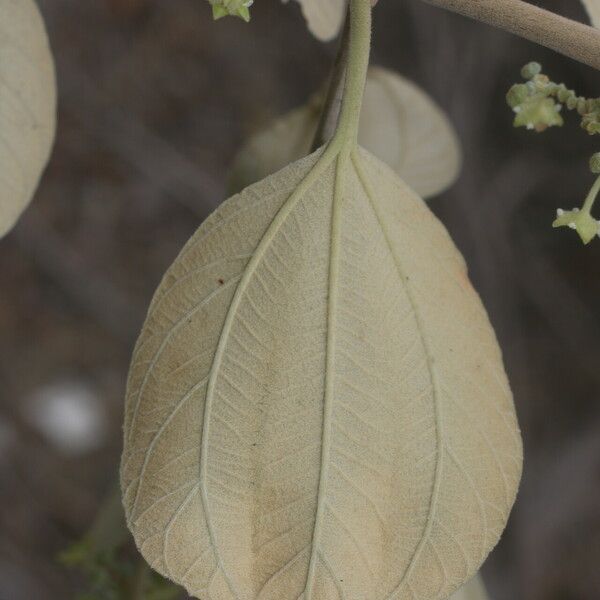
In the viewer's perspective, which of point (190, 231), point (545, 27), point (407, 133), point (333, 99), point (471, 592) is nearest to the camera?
point (545, 27)

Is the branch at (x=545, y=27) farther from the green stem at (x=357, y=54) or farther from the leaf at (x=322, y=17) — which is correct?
the leaf at (x=322, y=17)

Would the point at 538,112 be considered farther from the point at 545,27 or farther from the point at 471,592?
the point at 471,592

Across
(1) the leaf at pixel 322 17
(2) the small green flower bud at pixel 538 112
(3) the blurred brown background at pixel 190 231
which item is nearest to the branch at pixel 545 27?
(2) the small green flower bud at pixel 538 112

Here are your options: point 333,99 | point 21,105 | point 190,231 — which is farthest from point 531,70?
point 190,231

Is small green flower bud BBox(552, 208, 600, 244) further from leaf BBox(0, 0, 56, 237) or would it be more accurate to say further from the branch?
leaf BBox(0, 0, 56, 237)

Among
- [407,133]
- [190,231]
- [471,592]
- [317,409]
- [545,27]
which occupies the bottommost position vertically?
[190,231]

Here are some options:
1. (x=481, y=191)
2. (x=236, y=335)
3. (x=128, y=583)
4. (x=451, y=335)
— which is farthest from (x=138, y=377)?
(x=481, y=191)

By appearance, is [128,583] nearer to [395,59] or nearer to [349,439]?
[349,439]
